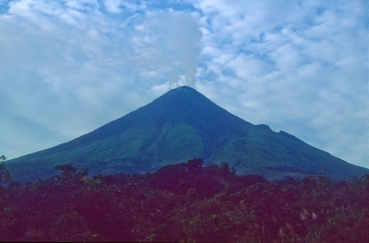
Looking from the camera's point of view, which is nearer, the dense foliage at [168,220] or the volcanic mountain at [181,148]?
the dense foliage at [168,220]

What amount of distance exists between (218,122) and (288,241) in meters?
93.1

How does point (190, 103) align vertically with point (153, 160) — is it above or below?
above

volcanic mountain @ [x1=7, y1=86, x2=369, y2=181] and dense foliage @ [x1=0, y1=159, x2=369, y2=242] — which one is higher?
volcanic mountain @ [x1=7, y1=86, x2=369, y2=181]

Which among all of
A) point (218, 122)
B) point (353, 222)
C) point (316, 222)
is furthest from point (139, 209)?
point (218, 122)

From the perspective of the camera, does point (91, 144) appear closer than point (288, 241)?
No

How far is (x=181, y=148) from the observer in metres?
77.0

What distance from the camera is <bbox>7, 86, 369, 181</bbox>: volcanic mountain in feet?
208

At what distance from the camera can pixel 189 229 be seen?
741 centimetres

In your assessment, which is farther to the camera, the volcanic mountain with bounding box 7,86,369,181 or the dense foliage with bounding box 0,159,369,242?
the volcanic mountain with bounding box 7,86,369,181

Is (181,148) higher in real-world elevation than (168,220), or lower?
higher

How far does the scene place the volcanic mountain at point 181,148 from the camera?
208ft

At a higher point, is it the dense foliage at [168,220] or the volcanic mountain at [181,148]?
the volcanic mountain at [181,148]

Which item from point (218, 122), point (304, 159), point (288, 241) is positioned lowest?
point (288, 241)

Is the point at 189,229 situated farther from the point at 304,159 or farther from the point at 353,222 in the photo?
the point at 304,159
